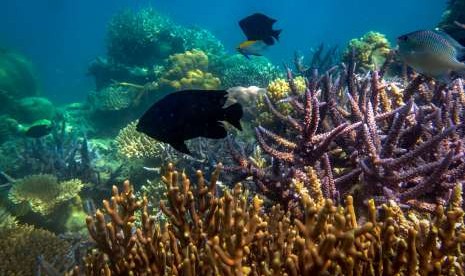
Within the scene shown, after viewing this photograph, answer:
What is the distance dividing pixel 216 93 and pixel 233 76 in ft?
24.0

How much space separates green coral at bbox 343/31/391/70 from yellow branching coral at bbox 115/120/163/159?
14.7 feet

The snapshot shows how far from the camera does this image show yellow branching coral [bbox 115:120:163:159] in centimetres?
615

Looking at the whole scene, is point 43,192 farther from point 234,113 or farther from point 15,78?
point 15,78

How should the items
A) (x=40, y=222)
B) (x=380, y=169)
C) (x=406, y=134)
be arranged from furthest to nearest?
(x=40, y=222)
(x=406, y=134)
(x=380, y=169)

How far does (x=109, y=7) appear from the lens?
113 meters

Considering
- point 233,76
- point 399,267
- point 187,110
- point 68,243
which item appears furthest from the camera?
point 233,76

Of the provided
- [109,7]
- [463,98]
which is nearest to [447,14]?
[463,98]

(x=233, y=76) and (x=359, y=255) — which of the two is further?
→ (x=233, y=76)


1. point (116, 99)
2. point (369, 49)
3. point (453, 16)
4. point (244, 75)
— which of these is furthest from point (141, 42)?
point (453, 16)

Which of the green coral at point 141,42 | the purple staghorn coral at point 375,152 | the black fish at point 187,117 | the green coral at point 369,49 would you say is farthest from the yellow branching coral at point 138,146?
the green coral at point 141,42

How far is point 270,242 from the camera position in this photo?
2.12 m

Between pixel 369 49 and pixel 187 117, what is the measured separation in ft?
21.8

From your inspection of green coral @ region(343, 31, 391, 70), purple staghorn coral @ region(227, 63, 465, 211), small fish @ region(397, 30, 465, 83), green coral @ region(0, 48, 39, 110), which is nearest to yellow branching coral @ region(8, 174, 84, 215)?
purple staghorn coral @ region(227, 63, 465, 211)

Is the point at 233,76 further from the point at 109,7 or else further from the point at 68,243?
the point at 109,7
